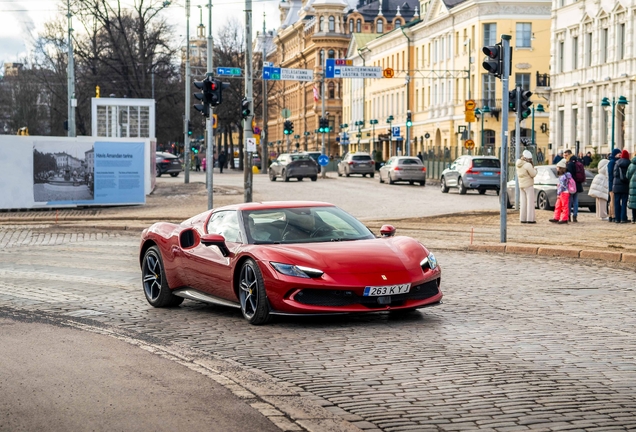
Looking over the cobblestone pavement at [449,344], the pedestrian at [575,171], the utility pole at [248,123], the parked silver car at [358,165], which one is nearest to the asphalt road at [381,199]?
the utility pole at [248,123]

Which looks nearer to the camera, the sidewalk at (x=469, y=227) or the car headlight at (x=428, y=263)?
the car headlight at (x=428, y=263)

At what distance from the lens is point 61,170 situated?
110ft

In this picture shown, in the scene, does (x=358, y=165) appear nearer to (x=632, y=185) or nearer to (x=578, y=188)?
(x=578, y=188)

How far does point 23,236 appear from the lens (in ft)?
82.5

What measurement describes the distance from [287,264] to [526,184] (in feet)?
56.8

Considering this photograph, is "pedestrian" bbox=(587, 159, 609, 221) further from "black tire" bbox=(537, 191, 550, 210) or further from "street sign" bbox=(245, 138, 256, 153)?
"street sign" bbox=(245, 138, 256, 153)

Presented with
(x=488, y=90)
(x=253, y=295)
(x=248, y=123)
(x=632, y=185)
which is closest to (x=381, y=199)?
(x=248, y=123)

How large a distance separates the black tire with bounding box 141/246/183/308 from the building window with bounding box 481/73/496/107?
78.1 metres

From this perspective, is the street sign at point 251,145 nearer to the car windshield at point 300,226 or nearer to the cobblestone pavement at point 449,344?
the cobblestone pavement at point 449,344

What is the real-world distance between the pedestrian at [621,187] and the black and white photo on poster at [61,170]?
14764mm

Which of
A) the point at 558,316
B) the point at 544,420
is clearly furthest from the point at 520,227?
the point at 544,420

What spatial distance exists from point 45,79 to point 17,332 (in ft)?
261

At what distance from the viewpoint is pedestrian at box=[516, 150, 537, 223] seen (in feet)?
89.2

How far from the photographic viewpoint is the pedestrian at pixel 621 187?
27.3 meters
